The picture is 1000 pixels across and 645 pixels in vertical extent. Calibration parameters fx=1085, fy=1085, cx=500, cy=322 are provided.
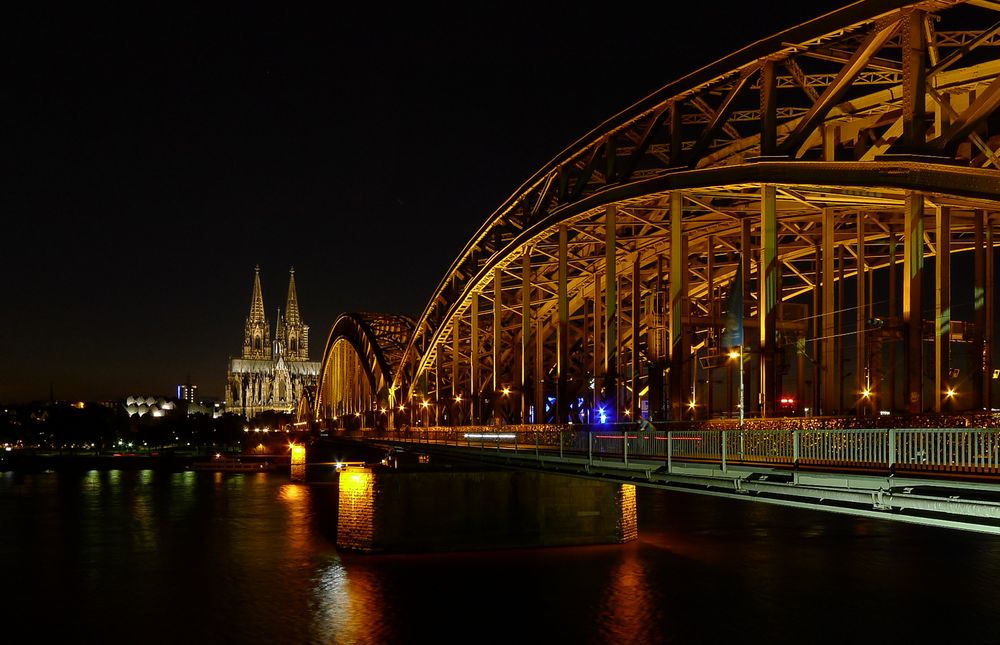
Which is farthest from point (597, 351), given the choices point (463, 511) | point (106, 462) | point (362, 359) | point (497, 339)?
point (106, 462)

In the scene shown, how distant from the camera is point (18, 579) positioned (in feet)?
123

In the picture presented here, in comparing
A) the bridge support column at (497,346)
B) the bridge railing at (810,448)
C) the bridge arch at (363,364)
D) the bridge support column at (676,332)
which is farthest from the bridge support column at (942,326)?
the bridge arch at (363,364)

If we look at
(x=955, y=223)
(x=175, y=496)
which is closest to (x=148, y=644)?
(x=955, y=223)

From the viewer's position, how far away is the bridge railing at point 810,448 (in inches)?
640

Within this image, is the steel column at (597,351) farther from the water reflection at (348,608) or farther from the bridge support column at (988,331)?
the bridge support column at (988,331)

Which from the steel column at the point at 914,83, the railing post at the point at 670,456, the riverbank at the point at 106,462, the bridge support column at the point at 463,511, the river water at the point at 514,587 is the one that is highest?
the steel column at the point at 914,83

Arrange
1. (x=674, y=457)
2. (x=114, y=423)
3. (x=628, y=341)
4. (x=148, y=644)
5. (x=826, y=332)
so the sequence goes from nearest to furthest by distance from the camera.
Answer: (x=674, y=457) < (x=148, y=644) < (x=826, y=332) < (x=628, y=341) < (x=114, y=423)

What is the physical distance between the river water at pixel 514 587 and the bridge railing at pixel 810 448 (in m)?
4.90

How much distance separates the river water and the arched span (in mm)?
47180

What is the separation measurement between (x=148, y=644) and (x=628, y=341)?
42.3m

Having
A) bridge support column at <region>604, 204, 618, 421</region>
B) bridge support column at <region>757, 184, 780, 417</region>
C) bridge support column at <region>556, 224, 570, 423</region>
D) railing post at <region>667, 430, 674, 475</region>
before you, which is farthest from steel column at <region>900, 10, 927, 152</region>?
bridge support column at <region>556, 224, 570, 423</region>

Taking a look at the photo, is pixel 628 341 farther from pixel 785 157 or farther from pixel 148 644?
pixel 148 644

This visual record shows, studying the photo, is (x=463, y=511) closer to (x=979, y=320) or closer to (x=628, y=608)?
(x=628, y=608)

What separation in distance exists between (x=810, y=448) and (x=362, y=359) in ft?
290
